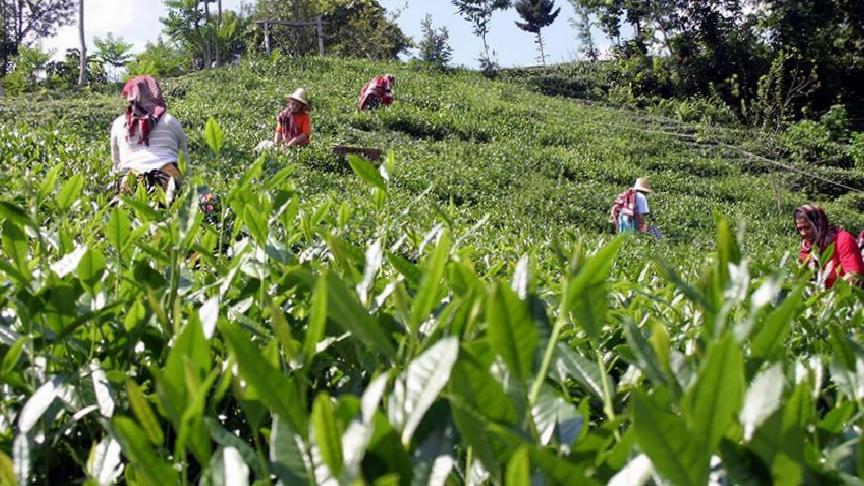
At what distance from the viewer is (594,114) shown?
2497 cm

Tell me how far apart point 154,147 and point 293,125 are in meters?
5.93

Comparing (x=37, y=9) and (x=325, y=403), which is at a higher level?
(x=37, y=9)

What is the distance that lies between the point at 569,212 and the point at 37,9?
133 feet

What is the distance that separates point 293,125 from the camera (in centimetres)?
1112

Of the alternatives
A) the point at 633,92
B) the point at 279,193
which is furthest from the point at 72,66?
the point at 279,193

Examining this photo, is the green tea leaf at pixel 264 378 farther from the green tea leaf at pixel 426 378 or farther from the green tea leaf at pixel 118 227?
the green tea leaf at pixel 118 227

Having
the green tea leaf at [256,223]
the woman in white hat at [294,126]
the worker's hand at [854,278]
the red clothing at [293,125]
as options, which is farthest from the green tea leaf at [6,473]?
the red clothing at [293,125]

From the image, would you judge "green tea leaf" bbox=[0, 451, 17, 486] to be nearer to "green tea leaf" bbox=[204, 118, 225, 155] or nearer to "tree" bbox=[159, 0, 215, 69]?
"green tea leaf" bbox=[204, 118, 225, 155]

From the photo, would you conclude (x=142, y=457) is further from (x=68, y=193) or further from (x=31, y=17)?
(x=31, y=17)

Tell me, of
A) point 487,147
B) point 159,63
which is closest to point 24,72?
point 159,63

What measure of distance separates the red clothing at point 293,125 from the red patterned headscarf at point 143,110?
209 inches

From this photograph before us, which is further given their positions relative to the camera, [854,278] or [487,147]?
[487,147]

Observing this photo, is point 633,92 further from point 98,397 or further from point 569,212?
point 98,397

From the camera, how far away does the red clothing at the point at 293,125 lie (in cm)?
1107
